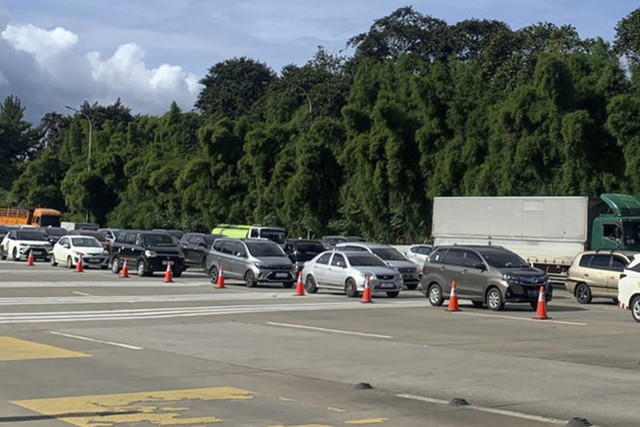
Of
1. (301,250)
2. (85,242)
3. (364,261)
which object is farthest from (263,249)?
(85,242)

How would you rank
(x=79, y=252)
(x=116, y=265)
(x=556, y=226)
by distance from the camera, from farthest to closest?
1. (x=79, y=252)
2. (x=116, y=265)
3. (x=556, y=226)

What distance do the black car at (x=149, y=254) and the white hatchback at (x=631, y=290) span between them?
73.0 ft

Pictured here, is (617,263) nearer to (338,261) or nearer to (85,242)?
(338,261)

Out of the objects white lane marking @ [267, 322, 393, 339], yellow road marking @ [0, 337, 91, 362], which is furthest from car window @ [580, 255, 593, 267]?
yellow road marking @ [0, 337, 91, 362]

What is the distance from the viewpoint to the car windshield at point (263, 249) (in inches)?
1462

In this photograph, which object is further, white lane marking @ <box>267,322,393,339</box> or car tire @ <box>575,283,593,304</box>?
car tire @ <box>575,283,593,304</box>

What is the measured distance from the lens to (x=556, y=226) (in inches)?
1566

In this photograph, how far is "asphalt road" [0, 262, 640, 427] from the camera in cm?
1144

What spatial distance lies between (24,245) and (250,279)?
22116mm

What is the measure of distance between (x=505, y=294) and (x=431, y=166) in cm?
3283

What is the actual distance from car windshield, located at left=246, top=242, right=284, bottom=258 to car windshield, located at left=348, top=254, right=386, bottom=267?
5469 millimetres

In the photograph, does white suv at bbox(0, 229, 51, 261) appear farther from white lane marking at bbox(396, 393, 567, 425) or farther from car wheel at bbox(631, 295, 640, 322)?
white lane marking at bbox(396, 393, 567, 425)

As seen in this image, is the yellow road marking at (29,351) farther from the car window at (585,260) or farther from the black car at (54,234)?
the black car at (54,234)

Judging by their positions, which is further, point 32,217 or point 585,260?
point 32,217
